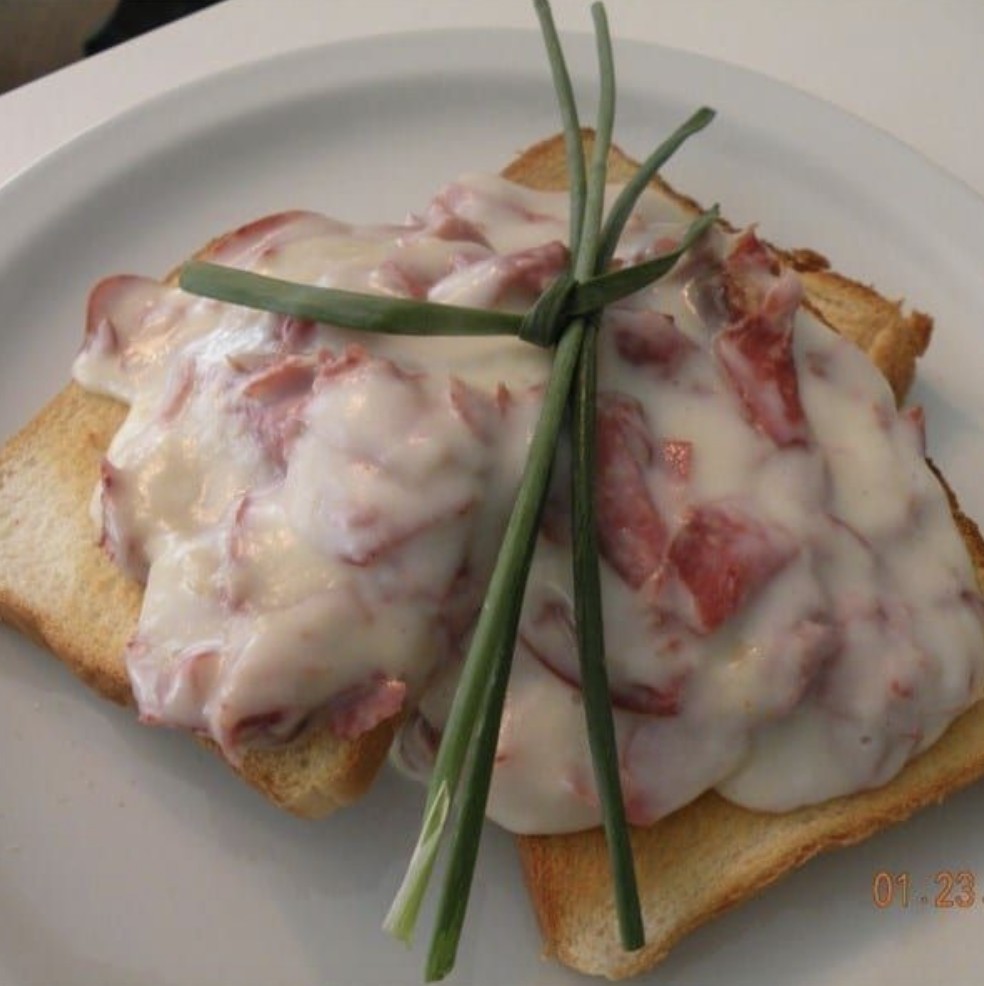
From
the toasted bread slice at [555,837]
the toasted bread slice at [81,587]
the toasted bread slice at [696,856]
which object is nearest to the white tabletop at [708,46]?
the toasted bread slice at [81,587]

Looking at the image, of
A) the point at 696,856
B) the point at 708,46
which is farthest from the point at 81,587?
the point at 708,46

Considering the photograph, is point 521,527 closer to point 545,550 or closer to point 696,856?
point 545,550

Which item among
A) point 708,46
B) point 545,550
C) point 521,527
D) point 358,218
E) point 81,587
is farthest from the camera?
point 708,46

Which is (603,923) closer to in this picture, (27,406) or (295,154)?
(27,406)

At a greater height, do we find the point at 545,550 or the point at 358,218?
the point at 358,218
